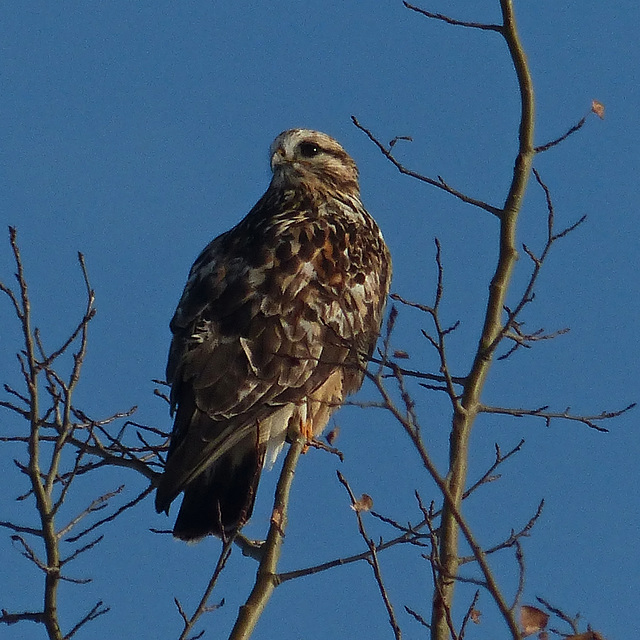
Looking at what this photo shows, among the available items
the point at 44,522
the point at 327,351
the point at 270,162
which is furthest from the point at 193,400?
the point at 270,162

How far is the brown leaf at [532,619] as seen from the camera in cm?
295

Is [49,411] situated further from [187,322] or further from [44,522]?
[187,322]

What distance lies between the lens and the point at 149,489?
4.86 m

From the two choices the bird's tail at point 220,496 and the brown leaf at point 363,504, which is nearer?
the brown leaf at point 363,504

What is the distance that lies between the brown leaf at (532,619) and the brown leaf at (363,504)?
108cm

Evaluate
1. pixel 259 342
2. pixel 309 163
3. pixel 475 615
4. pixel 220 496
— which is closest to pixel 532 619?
pixel 475 615

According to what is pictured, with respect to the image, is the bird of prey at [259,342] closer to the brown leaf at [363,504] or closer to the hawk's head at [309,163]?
the hawk's head at [309,163]

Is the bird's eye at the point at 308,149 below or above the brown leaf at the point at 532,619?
above

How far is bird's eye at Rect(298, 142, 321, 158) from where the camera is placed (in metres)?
7.03

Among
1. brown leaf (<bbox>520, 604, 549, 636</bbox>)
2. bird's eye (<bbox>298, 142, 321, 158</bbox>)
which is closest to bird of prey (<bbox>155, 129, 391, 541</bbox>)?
bird's eye (<bbox>298, 142, 321, 158</bbox>)

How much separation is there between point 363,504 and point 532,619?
1.13 metres

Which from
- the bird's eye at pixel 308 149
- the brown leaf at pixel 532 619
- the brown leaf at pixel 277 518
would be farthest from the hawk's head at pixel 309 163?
the brown leaf at pixel 532 619

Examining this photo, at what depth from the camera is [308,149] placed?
708 centimetres

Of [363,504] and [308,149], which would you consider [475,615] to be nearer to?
[363,504]
